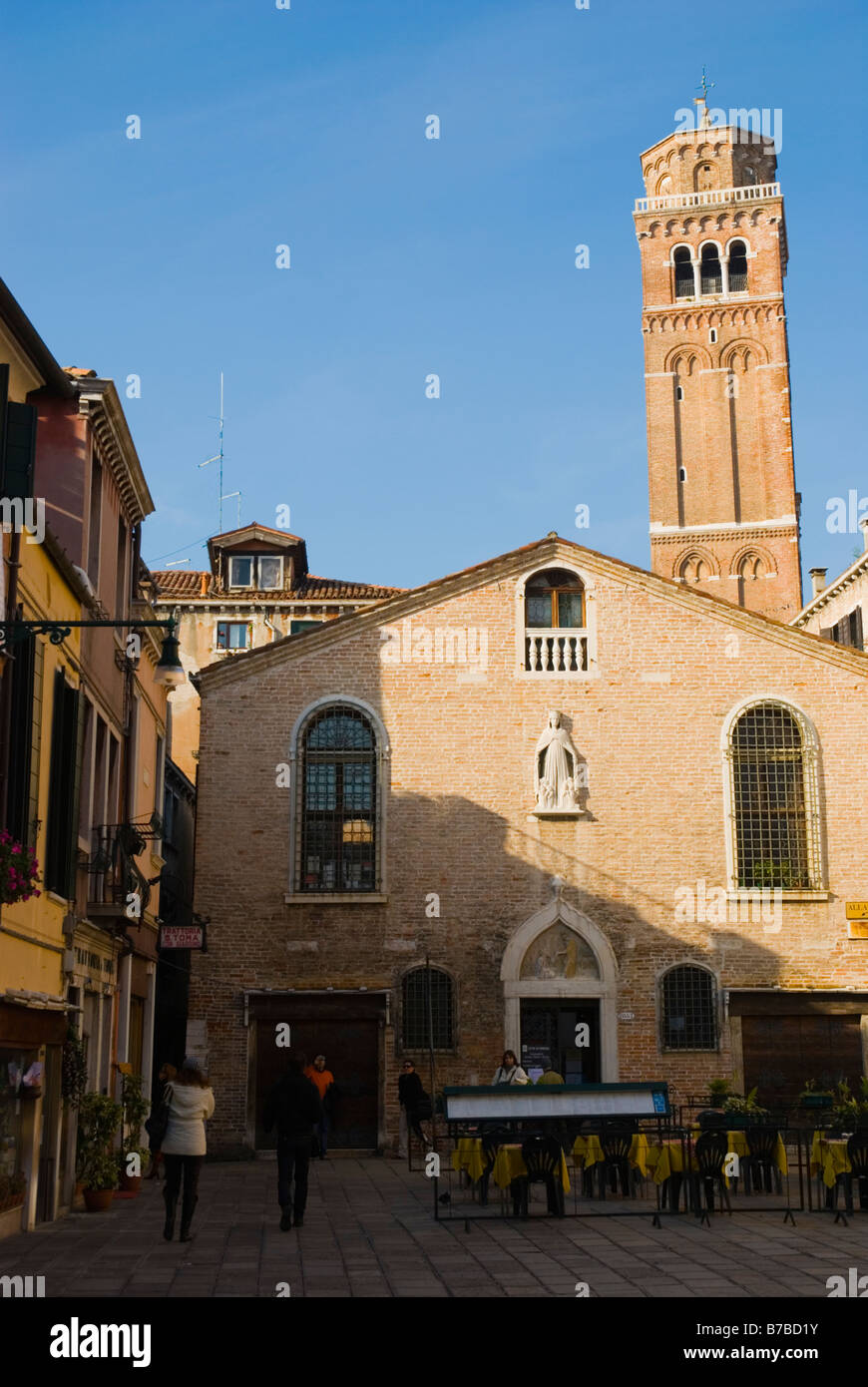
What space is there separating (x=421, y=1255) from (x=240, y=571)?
2764 cm

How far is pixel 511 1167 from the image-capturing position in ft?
49.4

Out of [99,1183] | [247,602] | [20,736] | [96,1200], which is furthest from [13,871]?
[247,602]

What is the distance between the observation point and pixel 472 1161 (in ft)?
54.4

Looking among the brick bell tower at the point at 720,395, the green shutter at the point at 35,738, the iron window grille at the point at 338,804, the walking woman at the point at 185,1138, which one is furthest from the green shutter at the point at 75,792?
the brick bell tower at the point at 720,395

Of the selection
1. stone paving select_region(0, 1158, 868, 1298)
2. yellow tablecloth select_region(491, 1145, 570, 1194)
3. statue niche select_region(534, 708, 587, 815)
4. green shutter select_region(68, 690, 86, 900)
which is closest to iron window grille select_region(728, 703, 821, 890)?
statue niche select_region(534, 708, 587, 815)

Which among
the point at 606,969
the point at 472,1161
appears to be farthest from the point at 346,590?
the point at 472,1161

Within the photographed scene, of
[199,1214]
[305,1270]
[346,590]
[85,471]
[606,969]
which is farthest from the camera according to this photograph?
[346,590]

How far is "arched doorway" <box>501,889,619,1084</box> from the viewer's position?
25516 mm

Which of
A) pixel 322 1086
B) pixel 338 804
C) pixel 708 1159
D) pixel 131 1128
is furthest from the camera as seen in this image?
pixel 338 804

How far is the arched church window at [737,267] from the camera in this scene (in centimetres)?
6631

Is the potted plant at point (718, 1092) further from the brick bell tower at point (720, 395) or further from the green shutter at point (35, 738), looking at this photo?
the brick bell tower at point (720, 395)

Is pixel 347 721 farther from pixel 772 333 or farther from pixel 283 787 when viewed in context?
pixel 772 333

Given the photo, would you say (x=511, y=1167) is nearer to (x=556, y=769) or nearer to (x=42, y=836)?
(x=42, y=836)
